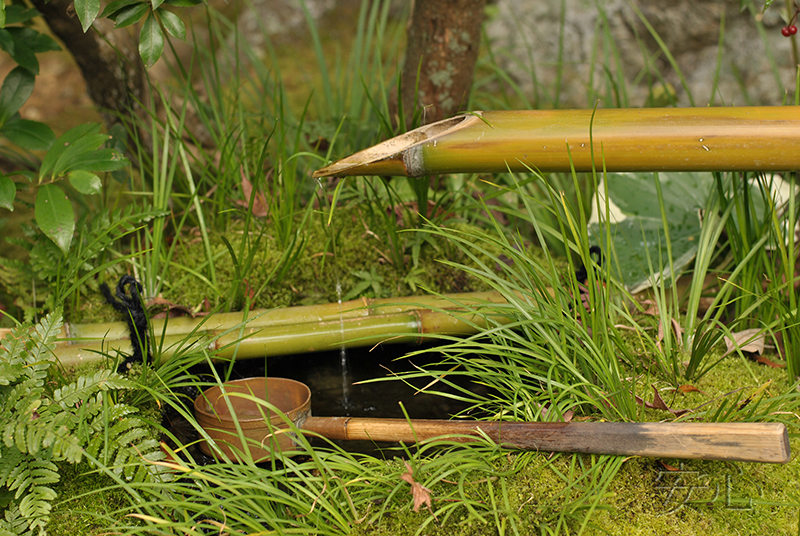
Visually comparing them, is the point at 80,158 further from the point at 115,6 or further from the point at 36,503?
the point at 36,503

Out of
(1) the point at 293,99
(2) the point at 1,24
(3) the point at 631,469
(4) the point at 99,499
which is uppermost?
(2) the point at 1,24

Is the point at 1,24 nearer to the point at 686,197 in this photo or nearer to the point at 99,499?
the point at 99,499

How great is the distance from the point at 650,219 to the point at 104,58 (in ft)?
7.79

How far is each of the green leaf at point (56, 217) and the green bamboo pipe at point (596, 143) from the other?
764 millimetres

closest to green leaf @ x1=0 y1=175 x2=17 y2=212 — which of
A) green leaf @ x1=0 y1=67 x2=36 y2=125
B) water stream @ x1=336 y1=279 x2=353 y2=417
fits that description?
green leaf @ x1=0 y1=67 x2=36 y2=125

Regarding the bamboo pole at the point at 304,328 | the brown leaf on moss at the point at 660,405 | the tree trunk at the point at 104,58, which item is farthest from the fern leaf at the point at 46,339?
the brown leaf on moss at the point at 660,405

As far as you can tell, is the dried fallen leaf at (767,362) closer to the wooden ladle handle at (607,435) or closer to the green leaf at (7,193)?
the wooden ladle handle at (607,435)

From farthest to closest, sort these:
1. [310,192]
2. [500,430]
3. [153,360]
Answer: [310,192], [153,360], [500,430]

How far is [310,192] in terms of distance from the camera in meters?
2.53

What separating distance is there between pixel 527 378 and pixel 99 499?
1.21 m

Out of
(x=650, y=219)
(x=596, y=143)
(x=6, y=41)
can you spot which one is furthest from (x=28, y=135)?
(x=650, y=219)

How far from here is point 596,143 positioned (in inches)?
59.6

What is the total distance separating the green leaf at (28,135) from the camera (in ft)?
5.85

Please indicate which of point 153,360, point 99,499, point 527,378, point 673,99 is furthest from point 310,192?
point 673,99
